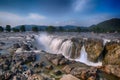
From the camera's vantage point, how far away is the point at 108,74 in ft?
58.8

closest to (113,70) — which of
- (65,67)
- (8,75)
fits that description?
(65,67)

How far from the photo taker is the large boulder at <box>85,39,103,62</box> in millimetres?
23367

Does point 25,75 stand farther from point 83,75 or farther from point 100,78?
point 100,78

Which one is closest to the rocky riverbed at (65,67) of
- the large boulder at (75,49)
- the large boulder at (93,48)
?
the large boulder at (93,48)

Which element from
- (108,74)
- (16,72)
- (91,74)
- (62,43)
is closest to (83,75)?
(91,74)

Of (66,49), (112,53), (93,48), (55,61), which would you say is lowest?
(55,61)

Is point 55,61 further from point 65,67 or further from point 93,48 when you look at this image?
point 93,48

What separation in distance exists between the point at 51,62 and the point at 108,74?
8171 millimetres

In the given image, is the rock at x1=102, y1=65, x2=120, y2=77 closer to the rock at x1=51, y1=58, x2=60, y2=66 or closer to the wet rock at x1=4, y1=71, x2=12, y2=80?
the rock at x1=51, y1=58, x2=60, y2=66

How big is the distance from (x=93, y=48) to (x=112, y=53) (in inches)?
131

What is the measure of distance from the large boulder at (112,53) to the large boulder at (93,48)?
43.1 inches

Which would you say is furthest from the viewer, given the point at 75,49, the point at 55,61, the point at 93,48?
the point at 75,49

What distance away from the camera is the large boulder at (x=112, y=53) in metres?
20.8

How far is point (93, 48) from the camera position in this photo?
24.2m
